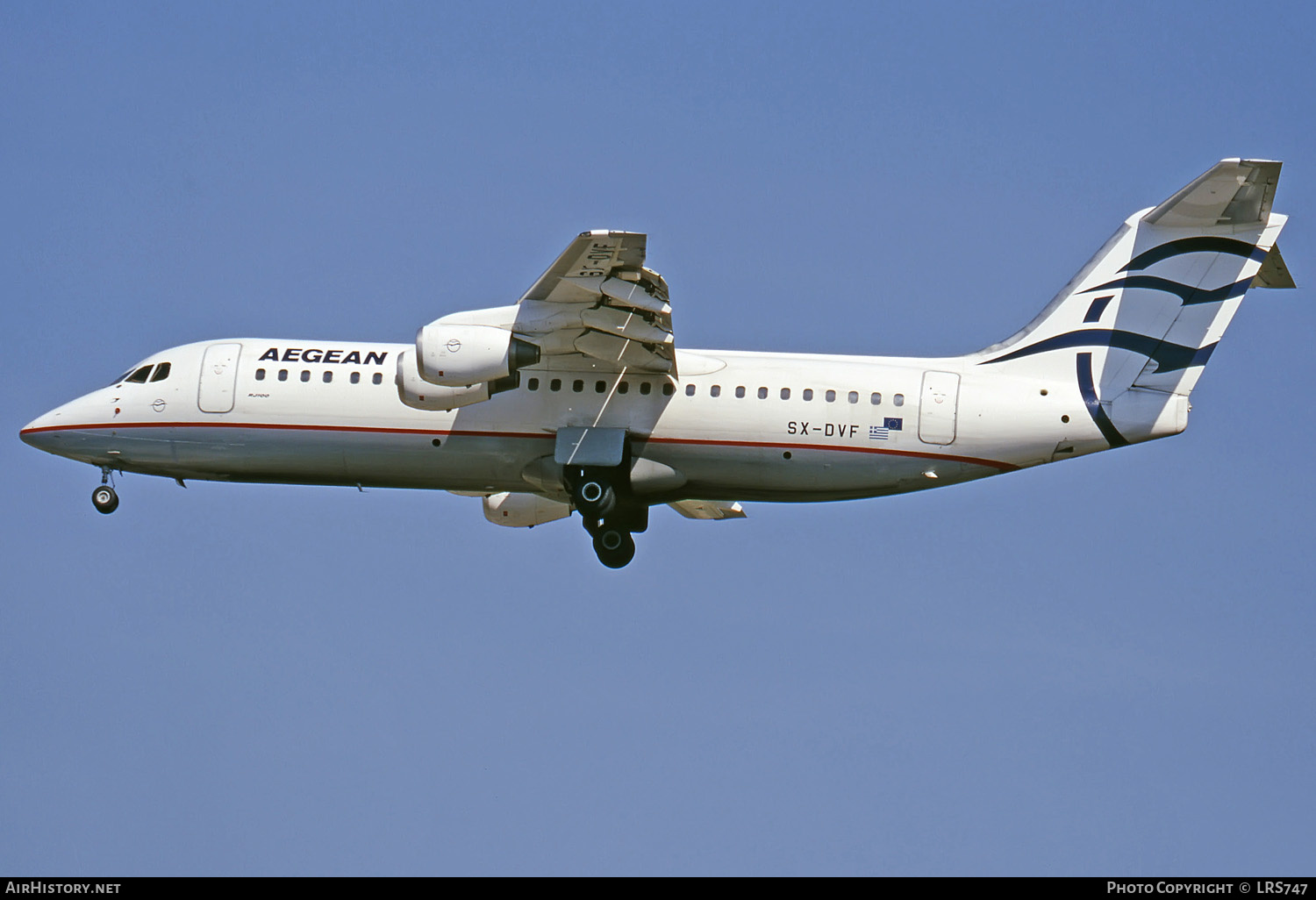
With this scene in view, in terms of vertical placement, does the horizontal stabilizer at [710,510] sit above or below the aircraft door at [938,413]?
above

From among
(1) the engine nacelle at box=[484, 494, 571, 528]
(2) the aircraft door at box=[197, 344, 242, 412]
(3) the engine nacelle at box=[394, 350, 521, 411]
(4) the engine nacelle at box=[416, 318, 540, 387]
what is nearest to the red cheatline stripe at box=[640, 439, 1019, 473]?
(3) the engine nacelle at box=[394, 350, 521, 411]

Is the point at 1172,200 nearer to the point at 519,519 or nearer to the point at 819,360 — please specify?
the point at 819,360

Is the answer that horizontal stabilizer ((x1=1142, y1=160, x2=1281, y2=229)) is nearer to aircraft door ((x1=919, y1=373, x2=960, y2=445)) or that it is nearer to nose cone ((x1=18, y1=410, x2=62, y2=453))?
aircraft door ((x1=919, y1=373, x2=960, y2=445))

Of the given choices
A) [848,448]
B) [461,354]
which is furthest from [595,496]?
[848,448]

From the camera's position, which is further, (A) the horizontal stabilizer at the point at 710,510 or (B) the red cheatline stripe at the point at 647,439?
(A) the horizontal stabilizer at the point at 710,510

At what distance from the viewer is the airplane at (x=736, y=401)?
22.1 metres

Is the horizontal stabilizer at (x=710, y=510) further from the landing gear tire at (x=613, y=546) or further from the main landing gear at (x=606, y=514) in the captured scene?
the landing gear tire at (x=613, y=546)

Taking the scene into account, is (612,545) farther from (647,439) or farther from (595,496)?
(647,439)

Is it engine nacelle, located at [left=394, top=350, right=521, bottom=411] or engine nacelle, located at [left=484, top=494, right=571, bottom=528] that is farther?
engine nacelle, located at [left=484, top=494, right=571, bottom=528]

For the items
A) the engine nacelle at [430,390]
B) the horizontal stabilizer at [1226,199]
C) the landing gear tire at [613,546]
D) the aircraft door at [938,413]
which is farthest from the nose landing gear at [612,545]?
the horizontal stabilizer at [1226,199]

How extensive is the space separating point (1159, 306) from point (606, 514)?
6.36m

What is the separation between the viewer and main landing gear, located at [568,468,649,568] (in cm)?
2227

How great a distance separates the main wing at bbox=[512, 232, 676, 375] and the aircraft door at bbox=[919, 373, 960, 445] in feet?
8.90

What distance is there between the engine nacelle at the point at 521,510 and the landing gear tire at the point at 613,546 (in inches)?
91.8
